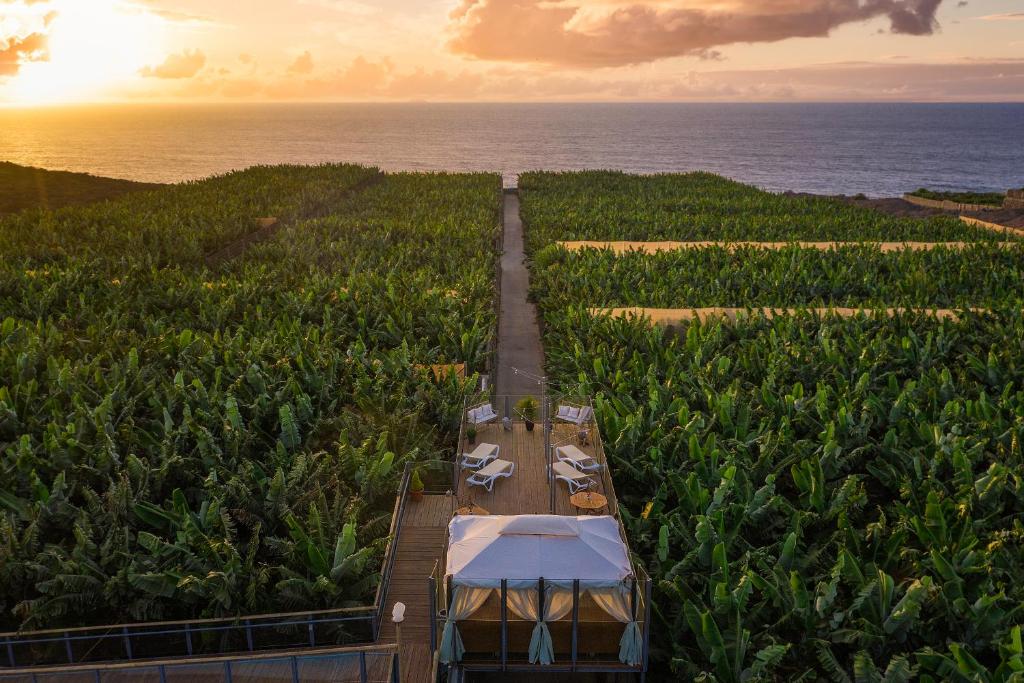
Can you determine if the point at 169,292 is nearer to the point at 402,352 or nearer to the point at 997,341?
the point at 402,352

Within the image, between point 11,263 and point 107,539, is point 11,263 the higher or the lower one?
the higher one

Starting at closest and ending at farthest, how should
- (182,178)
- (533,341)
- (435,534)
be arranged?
(435,534) → (533,341) → (182,178)

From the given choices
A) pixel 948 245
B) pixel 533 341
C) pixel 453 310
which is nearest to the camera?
pixel 453 310

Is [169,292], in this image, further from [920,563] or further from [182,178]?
[182,178]

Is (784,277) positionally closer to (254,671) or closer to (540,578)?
(540,578)

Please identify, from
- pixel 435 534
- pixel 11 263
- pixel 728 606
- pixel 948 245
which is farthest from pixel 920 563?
pixel 11 263

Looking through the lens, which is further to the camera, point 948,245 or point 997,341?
point 948,245

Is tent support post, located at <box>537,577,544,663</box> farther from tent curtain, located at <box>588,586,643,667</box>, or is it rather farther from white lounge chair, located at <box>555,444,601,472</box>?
white lounge chair, located at <box>555,444,601,472</box>
